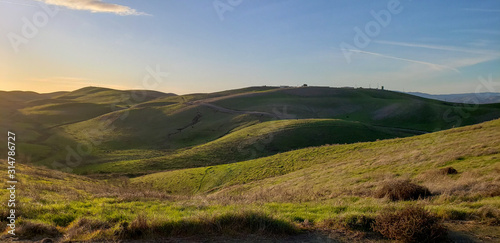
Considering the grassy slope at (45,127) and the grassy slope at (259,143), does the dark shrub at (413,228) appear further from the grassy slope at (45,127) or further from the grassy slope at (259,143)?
the grassy slope at (45,127)

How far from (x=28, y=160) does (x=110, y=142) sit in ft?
66.2

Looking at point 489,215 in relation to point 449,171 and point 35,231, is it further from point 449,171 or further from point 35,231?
point 35,231

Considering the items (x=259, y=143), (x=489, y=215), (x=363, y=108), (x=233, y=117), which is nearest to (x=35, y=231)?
(x=489, y=215)

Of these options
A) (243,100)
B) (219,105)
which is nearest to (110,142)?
(219,105)

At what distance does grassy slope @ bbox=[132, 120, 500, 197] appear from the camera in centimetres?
2016

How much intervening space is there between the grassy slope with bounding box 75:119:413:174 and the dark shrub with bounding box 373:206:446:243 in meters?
44.4

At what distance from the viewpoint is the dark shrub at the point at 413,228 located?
727 centimetres

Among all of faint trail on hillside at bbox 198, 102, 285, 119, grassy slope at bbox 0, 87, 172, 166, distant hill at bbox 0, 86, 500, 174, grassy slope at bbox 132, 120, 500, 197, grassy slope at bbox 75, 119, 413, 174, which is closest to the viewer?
grassy slope at bbox 132, 120, 500, 197

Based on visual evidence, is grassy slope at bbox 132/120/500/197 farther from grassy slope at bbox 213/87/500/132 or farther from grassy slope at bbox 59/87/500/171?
grassy slope at bbox 213/87/500/132

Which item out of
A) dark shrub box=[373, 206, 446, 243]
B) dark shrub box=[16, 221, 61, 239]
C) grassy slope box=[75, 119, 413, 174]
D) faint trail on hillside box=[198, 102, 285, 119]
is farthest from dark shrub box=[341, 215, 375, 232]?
faint trail on hillside box=[198, 102, 285, 119]

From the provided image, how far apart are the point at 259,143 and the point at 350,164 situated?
31486mm

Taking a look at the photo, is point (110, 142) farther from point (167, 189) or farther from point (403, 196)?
point (403, 196)

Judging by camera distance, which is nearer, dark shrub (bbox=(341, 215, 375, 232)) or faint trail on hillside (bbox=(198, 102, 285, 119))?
dark shrub (bbox=(341, 215, 375, 232))

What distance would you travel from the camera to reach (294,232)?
8219mm
